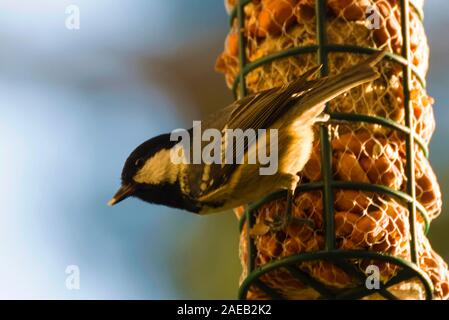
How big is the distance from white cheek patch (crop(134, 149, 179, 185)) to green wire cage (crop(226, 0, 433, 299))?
32 cm

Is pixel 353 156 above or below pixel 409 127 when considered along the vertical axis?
below

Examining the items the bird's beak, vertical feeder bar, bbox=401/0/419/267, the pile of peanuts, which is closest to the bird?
the bird's beak

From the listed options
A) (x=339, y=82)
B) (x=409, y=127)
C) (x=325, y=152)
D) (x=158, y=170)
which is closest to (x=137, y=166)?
(x=158, y=170)

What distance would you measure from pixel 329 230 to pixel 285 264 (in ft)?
0.61

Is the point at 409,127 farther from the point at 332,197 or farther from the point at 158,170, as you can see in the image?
the point at 158,170

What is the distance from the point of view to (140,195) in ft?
14.2

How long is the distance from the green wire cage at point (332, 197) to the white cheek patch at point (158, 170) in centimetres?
32

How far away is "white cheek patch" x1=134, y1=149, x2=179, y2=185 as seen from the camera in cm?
428

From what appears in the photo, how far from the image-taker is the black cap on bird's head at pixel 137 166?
426 centimetres

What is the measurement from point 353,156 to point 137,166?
0.73m

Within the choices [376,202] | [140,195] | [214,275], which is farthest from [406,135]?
[214,275]

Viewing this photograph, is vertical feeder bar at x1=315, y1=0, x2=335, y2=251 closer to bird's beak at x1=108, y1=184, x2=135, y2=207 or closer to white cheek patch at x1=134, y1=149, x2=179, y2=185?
white cheek patch at x1=134, y1=149, x2=179, y2=185

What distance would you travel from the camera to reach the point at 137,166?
427cm
